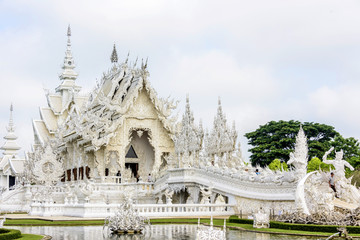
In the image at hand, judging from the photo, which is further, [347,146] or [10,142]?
[10,142]

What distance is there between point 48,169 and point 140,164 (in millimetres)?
5762

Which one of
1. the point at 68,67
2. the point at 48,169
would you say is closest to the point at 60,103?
the point at 68,67

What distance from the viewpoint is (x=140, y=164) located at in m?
37.7

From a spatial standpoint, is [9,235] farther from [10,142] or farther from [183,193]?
[10,142]

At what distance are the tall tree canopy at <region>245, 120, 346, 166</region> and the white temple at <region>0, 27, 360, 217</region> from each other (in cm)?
1253

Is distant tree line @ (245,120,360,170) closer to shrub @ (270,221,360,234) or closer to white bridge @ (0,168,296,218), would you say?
white bridge @ (0,168,296,218)

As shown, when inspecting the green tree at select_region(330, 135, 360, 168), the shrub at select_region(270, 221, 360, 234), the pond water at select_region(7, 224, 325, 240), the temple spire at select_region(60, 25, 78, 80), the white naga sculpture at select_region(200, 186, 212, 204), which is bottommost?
the pond water at select_region(7, 224, 325, 240)

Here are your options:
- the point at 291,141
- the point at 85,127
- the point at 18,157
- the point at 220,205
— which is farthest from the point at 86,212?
the point at 18,157

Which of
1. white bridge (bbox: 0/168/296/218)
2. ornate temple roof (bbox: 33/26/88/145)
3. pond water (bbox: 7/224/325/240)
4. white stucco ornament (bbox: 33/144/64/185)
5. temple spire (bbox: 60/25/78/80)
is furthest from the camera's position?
temple spire (bbox: 60/25/78/80)

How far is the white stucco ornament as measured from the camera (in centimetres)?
3659

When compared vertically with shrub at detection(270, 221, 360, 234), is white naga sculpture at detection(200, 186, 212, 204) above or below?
above

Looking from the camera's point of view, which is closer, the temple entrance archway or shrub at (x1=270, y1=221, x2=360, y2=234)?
shrub at (x1=270, y1=221, x2=360, y2=234)

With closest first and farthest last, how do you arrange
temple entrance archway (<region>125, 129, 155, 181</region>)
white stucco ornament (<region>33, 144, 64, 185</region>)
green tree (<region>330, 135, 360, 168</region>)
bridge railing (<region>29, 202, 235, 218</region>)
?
bridge railing (<region>29, 202, 235, 218</region>)
white stucco ornament (<region>33, 144, 64, 185</region>)
temple entrance archway (<region>125, 129, 155, 181</region>)
green tree (<region>330, 135, 360, 168</region>)

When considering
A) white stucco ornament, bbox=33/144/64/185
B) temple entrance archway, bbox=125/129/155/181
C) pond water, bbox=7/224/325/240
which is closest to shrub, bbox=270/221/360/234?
pond water, bbox=7/224/325/240
